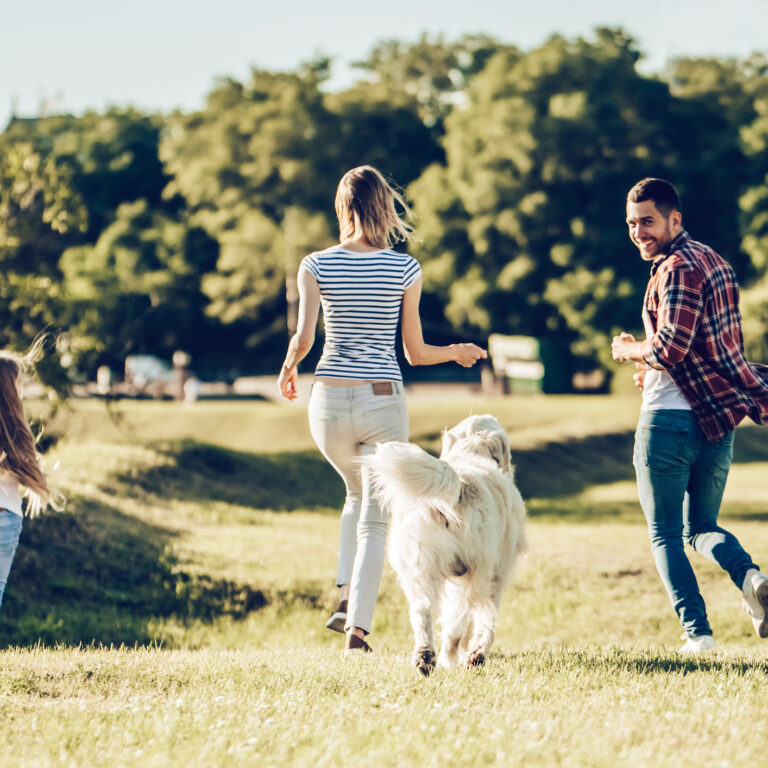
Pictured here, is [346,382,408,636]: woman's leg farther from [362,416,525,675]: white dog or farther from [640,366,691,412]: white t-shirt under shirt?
[640,366,691,412]: white t-shirt under shirt

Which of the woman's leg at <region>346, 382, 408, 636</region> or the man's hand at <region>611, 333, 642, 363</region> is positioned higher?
the man's hand at <region>611, 333, 642, 363</region>

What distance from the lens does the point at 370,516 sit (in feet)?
→ 17.6

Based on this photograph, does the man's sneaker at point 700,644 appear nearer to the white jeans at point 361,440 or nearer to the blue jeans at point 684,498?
the blue jeans at point 684,498

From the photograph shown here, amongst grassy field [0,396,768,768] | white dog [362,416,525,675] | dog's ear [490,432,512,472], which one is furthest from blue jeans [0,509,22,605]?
dog's ear [490,432,512,472]

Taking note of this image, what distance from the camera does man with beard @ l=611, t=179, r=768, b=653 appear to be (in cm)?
494

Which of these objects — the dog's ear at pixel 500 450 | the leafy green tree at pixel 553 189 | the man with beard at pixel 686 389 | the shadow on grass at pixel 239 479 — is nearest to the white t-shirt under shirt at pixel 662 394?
the man with beard at pixel 686 389

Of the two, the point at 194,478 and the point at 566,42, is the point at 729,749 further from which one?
the point at 566,42

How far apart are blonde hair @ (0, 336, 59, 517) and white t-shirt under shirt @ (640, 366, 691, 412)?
9.36ft

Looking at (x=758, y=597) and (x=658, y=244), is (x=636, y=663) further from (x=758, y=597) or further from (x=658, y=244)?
(x=658, y=244)

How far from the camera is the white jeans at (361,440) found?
17.0 ft

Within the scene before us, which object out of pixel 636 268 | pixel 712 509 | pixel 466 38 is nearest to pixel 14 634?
pixel 712 509

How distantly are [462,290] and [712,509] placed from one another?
33916 mm

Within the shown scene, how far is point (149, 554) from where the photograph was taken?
10617 mm

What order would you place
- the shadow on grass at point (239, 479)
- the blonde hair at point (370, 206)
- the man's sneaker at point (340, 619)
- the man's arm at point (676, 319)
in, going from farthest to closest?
Result: 1. the shadow on grass at point (239, 479)
2. the man's sneaker at point (340, 619)
3. the blonde hair at point (370, 206)
4. the man's arm at point (676, 319)
